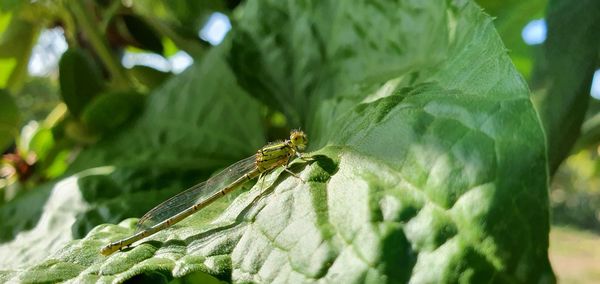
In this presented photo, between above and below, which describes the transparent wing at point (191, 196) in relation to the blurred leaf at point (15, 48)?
below

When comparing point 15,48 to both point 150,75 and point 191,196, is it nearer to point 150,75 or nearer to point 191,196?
point 150,75

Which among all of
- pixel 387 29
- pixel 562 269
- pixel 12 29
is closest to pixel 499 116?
pixel 387 29

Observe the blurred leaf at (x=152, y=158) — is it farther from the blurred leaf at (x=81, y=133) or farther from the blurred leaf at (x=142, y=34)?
the blurred leaf at (x=142, y=34)

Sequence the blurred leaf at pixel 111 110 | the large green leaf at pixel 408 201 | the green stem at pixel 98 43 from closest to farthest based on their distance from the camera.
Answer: the large green leaf at pixel 408 201, the blurred leaf at pixel 111 110, the green stem at pixel 98 43

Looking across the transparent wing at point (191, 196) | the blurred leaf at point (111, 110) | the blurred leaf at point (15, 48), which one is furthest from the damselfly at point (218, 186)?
the blurred leaf at point (15, 48)

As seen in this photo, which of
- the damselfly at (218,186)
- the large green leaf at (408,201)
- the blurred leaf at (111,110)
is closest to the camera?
the large green leaf at (408,201)

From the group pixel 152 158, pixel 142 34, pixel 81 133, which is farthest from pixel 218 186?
pixel 142 34

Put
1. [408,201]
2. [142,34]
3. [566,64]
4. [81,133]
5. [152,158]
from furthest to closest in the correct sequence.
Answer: [142,34], [81,133], [152,158], [566,64], [408,201]
